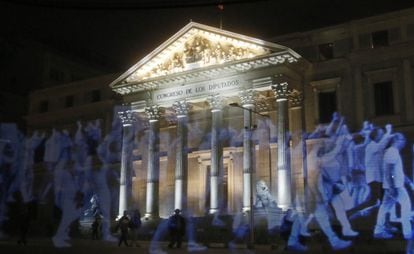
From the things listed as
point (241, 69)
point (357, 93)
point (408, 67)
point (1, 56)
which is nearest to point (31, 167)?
point (1, 56)

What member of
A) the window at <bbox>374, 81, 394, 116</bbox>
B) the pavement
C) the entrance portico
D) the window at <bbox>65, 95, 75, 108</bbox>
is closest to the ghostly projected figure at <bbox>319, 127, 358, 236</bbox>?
the entrance portico

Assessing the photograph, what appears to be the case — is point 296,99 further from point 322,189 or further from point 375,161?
point 375,161

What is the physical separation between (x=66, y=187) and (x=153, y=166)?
A: 1525 centimetres

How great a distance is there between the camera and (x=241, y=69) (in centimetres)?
3600

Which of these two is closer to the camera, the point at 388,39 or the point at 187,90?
the point at 388,39

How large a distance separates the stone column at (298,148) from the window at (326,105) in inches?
51.4

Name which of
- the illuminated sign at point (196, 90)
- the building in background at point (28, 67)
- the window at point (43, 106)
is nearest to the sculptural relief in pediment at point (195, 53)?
the illuminated sign at point (196, 90)

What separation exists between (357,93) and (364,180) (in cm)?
584

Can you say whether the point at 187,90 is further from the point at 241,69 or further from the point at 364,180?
the point at 364,180

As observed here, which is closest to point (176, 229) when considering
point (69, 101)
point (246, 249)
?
point (246, 249)

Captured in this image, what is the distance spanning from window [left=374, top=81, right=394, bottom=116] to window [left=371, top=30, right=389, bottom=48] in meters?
2.60

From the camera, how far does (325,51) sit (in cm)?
3775

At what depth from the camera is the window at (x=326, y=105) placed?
120ft

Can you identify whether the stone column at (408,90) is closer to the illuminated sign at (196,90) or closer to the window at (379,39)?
the window at (379,39)
